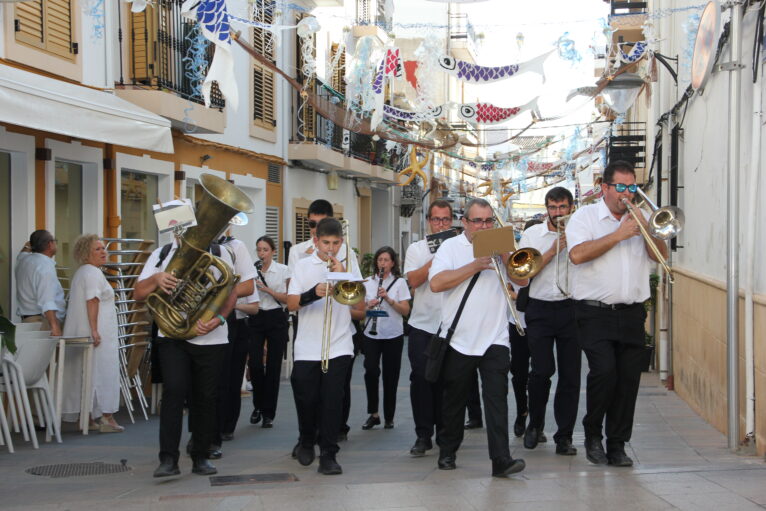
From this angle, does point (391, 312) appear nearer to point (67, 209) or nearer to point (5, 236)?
point (5, 236)

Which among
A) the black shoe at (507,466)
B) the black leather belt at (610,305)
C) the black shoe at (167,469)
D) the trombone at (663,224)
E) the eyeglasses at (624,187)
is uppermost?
the eyeglasses at (624,187)

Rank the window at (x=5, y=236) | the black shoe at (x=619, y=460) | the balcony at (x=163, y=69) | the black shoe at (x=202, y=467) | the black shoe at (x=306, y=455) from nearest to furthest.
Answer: the black shoe at (x=619, y=460) → the black shoe at (x=202, y=467) → the black shoe at (x=306, y=455) → the window at (x=5, y=236) → the balcony at (x=163, y=69)

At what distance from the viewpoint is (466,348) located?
6.38m

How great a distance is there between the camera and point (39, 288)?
9039mm

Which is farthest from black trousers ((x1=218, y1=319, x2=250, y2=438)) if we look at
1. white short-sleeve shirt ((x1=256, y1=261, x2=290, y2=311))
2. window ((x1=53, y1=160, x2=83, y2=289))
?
window ((x1=53, y1=160, x2=83, y2=289))

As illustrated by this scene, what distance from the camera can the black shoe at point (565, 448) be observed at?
720cm

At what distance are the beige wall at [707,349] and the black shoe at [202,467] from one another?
382 cm

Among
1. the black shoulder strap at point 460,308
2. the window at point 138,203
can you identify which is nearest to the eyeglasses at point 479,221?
the black shoulder strap at point 460,308

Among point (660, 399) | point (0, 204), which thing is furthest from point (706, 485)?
point (0, 204)

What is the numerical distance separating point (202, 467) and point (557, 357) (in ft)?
8.79

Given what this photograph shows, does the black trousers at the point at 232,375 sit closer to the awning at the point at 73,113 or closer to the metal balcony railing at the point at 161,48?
the awning at the point at 73,113

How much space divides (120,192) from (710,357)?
724cm

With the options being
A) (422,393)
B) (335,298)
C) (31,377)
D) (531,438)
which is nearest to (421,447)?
(422,393)

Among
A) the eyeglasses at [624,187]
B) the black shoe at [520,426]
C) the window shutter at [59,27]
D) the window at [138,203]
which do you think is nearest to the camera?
the eyeglasses at [624,187]
